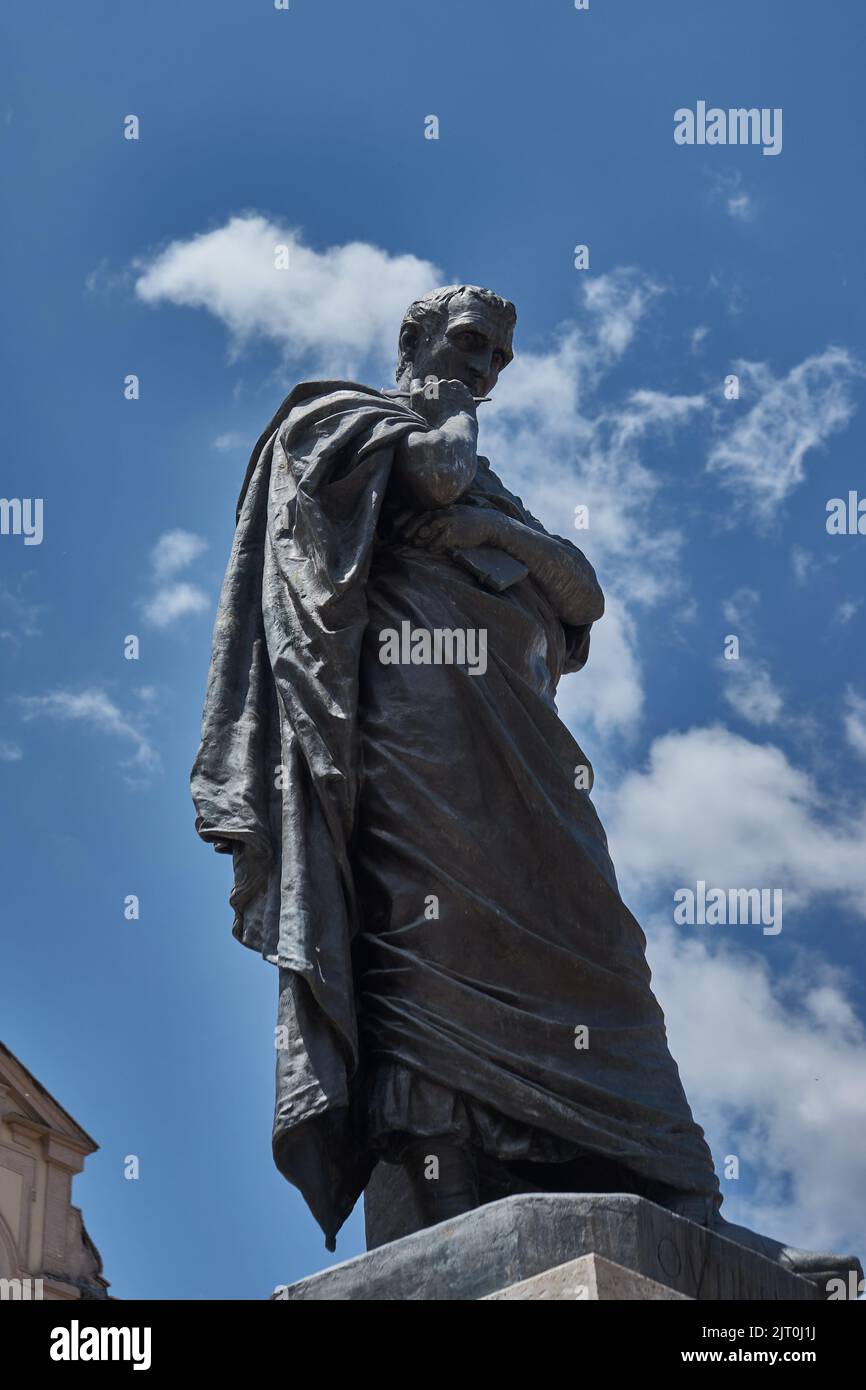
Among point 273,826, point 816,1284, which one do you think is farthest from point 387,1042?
point 816,1284

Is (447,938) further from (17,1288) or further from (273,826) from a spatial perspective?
(17,1288)

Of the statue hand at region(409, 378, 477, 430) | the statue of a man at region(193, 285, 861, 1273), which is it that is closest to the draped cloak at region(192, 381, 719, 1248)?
the statue of a man at region(193, 285, 861, 1273)

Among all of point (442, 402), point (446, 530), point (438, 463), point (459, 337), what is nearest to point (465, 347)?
point (459, 337)

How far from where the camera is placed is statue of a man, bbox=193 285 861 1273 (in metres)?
7.95

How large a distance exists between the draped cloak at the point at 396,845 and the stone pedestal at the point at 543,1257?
639mm

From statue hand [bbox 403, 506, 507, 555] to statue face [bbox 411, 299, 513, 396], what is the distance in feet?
2.67

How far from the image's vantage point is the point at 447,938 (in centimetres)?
815

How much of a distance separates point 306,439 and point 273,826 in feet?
5.34

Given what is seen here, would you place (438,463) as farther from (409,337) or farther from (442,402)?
(409,337)

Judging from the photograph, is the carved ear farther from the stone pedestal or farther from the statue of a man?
the stone pedestal

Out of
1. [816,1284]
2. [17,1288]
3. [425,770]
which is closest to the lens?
[816,1284]

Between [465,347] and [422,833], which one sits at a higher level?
[465,347]

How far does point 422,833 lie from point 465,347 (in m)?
2.41

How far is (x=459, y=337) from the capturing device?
9.76 m
